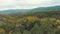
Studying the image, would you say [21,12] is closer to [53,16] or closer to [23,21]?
[23,21]

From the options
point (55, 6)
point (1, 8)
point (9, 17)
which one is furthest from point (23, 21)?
point (55, 6)

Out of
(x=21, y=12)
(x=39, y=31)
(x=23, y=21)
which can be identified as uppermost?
(x=21, y=12)

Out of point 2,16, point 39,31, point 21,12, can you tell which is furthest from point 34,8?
point 2,16

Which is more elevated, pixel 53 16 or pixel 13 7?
pixel 13 7

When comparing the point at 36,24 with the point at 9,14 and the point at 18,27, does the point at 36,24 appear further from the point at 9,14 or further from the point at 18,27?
the point at 9,14
